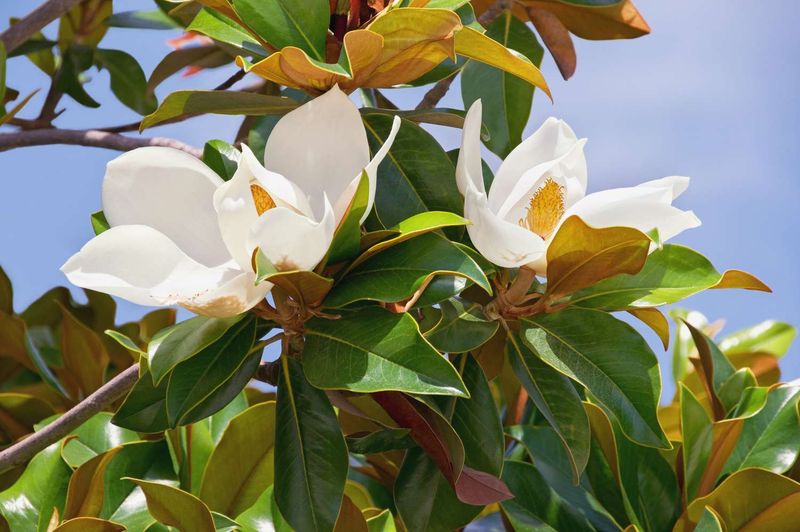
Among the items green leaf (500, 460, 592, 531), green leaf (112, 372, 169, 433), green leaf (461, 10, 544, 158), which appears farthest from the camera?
green leaf (461, 10, 544, 158)

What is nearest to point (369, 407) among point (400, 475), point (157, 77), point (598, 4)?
point (400, 475)

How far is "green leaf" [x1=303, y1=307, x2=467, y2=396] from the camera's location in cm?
88

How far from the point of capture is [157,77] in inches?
78.6

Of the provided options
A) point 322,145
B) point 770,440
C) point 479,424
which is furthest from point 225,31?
point 770,440

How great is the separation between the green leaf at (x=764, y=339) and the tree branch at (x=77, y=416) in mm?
1566

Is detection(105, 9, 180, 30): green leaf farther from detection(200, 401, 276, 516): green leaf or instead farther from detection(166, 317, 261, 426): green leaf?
detection(166, 317, 261, 426): green leaf

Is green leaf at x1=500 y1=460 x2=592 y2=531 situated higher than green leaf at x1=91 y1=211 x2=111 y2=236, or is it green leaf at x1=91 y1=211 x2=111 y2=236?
green leaf at x1=91 y1=211 x2=111 y2=236

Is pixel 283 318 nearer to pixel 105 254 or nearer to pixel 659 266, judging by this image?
pixel 105 254

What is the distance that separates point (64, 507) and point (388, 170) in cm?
66

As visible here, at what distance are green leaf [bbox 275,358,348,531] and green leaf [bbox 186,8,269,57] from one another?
0.36m

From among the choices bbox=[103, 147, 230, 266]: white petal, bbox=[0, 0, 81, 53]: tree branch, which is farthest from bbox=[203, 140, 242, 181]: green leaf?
bbox=[0, 0, 81, 53]: tree branch

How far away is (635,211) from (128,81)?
1.58m

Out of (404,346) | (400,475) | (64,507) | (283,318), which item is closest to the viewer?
(404,346)

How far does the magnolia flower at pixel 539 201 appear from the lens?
984 millimetres
